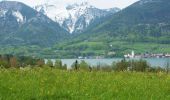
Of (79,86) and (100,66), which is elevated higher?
(79,86)

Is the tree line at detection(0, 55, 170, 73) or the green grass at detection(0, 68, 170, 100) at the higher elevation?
the green grass at detection(0, 68, 170, 100)

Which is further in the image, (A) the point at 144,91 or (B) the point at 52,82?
(B) the point at 52,82

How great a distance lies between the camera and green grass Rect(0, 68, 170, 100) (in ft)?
47.6

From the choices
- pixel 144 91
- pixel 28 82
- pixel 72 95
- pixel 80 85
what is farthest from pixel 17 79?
pixel 144 91

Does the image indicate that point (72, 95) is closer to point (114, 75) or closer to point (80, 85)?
point (80, 85)

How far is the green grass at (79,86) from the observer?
14.5m

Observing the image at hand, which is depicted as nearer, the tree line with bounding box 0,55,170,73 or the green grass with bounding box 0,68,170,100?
the green grass with bounding box 0,68,170,100

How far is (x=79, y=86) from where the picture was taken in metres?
16.6

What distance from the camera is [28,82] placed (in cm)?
1680

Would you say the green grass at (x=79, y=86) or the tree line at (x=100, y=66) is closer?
the green grass at (x=79, y=86)

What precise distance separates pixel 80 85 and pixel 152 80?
3.93m

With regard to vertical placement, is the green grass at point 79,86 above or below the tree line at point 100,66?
above

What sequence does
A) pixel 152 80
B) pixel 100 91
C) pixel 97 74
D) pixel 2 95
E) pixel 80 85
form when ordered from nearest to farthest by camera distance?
pixel 2 95, pixel 100 91, pixel 80 85, pixel 152 80, pixel 97 74

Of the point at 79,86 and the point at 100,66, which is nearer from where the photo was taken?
the point at 79,86
